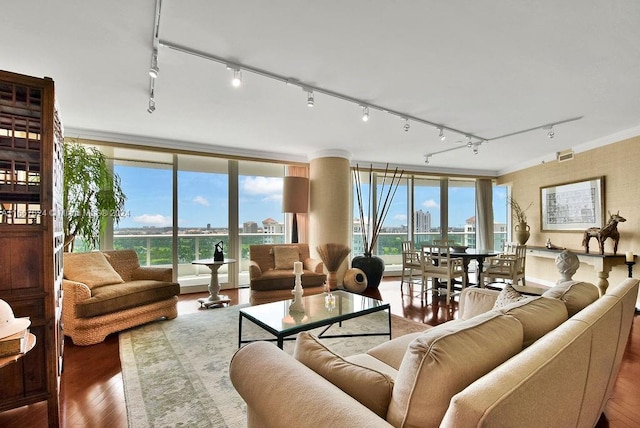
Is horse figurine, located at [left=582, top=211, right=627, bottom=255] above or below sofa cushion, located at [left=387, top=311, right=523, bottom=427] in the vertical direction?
above

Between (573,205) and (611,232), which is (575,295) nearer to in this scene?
(611,232)

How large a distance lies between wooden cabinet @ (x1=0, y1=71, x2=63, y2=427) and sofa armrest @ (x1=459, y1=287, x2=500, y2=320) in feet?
8.71

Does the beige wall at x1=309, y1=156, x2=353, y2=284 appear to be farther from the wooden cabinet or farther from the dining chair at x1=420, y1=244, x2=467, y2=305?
the wooden cabinet

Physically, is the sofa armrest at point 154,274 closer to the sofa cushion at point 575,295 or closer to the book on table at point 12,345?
the book on table at point 12,345

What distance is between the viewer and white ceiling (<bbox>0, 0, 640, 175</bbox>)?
198 centimetres

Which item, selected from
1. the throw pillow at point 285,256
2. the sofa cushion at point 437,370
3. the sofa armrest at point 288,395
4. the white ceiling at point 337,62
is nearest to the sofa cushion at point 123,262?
the white ceiling at point 337,62

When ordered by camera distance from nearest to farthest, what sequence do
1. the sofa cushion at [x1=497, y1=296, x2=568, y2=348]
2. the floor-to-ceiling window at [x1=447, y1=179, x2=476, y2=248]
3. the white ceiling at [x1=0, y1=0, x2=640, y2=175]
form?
the sofa cushion at [x1=497, y1=296, x2=568, y2=348]
the white ceiling at [x1=0, y1=0, x2=640, y2=175]
the floor-to-ceiling window at [x1=447, y1=179, x2=476, y2=248]

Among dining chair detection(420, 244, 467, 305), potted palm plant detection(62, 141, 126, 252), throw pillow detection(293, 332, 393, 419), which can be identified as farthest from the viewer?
dining chair detection(420, 244, 467, 305)

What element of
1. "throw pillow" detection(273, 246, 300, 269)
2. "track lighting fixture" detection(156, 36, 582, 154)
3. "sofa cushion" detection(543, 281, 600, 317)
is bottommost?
"throw pillow" detection(273, 246, 300, 269)

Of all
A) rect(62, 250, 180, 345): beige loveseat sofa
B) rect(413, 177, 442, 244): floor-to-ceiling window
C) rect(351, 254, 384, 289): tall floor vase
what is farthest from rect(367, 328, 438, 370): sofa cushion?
rect(413, 177, 442, 244): floor-to-ceiling window

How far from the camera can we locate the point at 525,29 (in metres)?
2.13

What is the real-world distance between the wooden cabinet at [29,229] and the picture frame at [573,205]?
662 cm

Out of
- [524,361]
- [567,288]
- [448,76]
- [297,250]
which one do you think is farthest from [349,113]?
[524,361]

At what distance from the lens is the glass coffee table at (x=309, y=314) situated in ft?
7.78
